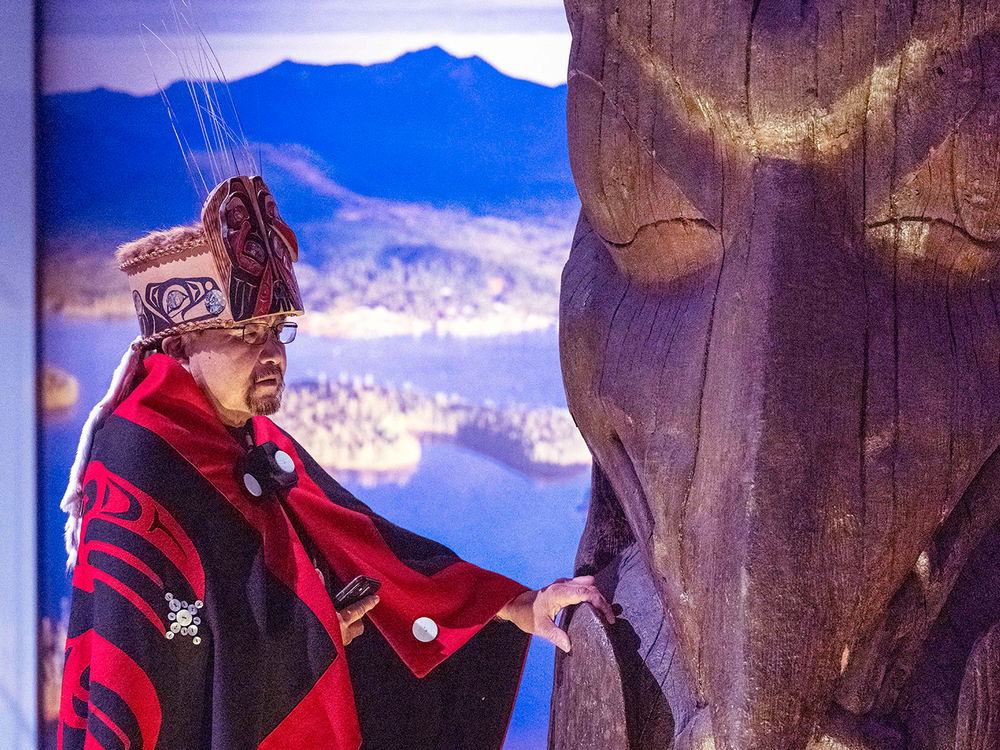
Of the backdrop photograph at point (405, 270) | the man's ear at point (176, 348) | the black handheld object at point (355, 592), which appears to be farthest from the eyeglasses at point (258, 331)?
the backdrop photograph at point (405, 270)

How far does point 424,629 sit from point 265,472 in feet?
1.14

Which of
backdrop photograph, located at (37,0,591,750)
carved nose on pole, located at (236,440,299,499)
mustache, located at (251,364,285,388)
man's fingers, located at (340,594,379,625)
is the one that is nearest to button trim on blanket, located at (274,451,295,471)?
carved nose on pole, located at (236,440,299,499)

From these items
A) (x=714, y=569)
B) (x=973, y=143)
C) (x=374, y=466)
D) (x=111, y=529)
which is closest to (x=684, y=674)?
(x=714, y=569)

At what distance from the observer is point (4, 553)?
3.21 metres

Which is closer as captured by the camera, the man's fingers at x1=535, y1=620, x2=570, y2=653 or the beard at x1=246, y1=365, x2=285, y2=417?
the man's fingers at x1=535, y1=620, x2=570, y2=653

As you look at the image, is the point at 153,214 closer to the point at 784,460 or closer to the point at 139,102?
the point at 139,102

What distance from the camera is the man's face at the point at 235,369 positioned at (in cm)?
150

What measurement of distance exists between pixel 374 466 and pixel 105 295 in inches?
43.6

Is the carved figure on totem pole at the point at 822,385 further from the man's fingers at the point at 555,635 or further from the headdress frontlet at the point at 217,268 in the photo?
the headdress frontlet at the point at 217,268

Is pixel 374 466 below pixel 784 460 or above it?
above

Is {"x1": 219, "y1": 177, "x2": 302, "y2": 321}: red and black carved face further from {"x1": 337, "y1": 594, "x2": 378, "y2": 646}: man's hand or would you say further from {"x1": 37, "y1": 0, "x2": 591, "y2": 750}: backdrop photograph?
{"x1": 37, "y1": 0, "x2": 591, "y2": 750}: backdrop photograph

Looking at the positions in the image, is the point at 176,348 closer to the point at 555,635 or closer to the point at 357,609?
the point at 357,609

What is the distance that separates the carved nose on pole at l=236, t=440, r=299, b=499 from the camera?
4.85 ft

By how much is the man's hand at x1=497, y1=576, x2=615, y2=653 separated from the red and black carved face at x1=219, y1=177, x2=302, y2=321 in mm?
580
